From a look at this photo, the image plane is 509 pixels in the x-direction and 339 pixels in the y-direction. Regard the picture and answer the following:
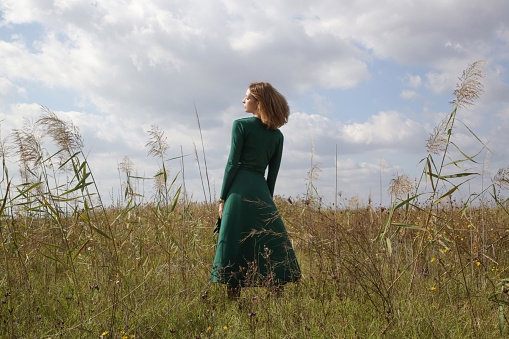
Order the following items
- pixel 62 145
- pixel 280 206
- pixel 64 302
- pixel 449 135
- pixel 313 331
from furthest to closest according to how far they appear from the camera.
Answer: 1. pixel 280 206
2. pixel 64 302
3. pixel 62 145
4. pixel 449 135
5. pixel 313 331

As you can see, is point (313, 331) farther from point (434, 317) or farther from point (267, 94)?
point (267, 94)

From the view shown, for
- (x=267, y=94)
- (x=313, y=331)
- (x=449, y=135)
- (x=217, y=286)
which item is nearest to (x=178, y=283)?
(x=217, y=286)

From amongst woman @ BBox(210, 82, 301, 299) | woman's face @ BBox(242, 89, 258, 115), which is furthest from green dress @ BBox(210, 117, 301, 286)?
woman's face @ BBox(242, 89, 258, 115)

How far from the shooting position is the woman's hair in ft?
11.4

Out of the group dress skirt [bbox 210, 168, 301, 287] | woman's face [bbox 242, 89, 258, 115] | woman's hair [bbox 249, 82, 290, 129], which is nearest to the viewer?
dress skirt [bbox 210, 168, 301, 287]

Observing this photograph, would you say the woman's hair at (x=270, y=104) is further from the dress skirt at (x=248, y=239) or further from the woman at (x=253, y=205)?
the dress skirt at (x=248, y=239)

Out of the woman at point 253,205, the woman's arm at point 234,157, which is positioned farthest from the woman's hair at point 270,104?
the woman's arm at point 234,157

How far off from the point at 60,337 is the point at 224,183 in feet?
5.45

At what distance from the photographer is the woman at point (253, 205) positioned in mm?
3268

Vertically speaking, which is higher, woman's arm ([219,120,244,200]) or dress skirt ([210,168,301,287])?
woman's arm ([219,120,244,200])

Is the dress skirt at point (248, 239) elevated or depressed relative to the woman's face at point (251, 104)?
depressed

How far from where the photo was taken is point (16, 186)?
2910 mm

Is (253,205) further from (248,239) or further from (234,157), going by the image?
(234,157)

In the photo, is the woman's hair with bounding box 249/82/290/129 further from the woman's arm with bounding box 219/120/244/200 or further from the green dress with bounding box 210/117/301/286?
the woman's arm with bounding box 219/120/244/200
